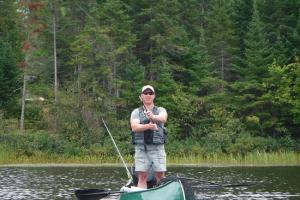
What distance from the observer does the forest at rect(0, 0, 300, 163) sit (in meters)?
41.2

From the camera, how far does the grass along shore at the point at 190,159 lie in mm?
35281

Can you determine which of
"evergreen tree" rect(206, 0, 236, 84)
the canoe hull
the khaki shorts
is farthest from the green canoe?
"evergreen tree" rect(206, 0, 236, 84)

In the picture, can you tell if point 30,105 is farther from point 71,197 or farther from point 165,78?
point 71,197

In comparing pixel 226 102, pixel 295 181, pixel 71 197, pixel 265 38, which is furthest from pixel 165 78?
pixel 71 197

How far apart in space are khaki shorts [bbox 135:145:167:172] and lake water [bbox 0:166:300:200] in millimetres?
5525

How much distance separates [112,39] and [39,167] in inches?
650

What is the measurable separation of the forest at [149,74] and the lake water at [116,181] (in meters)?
7.77

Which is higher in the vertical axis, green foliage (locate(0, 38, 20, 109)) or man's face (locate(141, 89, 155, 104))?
green foliage (locate(0, 38, 20, 109))

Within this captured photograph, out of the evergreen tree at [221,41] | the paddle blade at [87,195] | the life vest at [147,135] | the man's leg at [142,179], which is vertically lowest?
the paddle blade at [87,195]

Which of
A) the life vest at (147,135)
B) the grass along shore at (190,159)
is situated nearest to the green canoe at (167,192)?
the life vest at (147,135)

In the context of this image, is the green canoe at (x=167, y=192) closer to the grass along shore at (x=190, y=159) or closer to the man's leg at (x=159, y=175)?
the man's leg at (x=159, y=175)

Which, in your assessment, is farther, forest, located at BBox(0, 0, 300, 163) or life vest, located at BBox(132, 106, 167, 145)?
forest, located at BBox(0, 0, 300, 163)

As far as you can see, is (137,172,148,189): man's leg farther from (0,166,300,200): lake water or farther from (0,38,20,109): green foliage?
(0,38,20,109): green foliage

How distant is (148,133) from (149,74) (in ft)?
128
